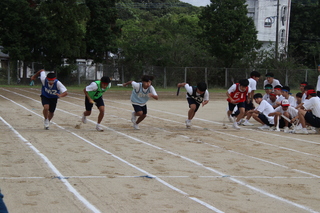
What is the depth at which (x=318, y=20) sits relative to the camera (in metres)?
60.4

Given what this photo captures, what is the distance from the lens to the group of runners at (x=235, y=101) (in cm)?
1227

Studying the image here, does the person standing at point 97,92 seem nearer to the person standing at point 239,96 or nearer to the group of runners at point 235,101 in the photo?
the group of runners at point 235,101

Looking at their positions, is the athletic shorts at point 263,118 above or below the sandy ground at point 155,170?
above

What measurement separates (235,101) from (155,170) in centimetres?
690

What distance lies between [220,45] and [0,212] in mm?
42286

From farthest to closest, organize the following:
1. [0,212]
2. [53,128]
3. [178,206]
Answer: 1. [53,128]
2. [178,206]
3. [0,212]

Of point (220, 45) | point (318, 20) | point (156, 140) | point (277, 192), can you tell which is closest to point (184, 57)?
point (220, 45)

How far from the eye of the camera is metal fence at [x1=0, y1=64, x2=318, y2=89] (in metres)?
42.7

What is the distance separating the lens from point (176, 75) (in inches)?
1700

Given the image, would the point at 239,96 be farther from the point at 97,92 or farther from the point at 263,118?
the point at 97,92

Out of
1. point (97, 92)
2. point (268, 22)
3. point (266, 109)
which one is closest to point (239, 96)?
point (266, 109)

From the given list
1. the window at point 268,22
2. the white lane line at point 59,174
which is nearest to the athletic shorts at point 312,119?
the white lane line at point 59,174

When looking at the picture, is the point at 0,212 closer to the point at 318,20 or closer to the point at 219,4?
the point at 219,4

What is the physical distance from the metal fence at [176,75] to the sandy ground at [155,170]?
96.8ft
